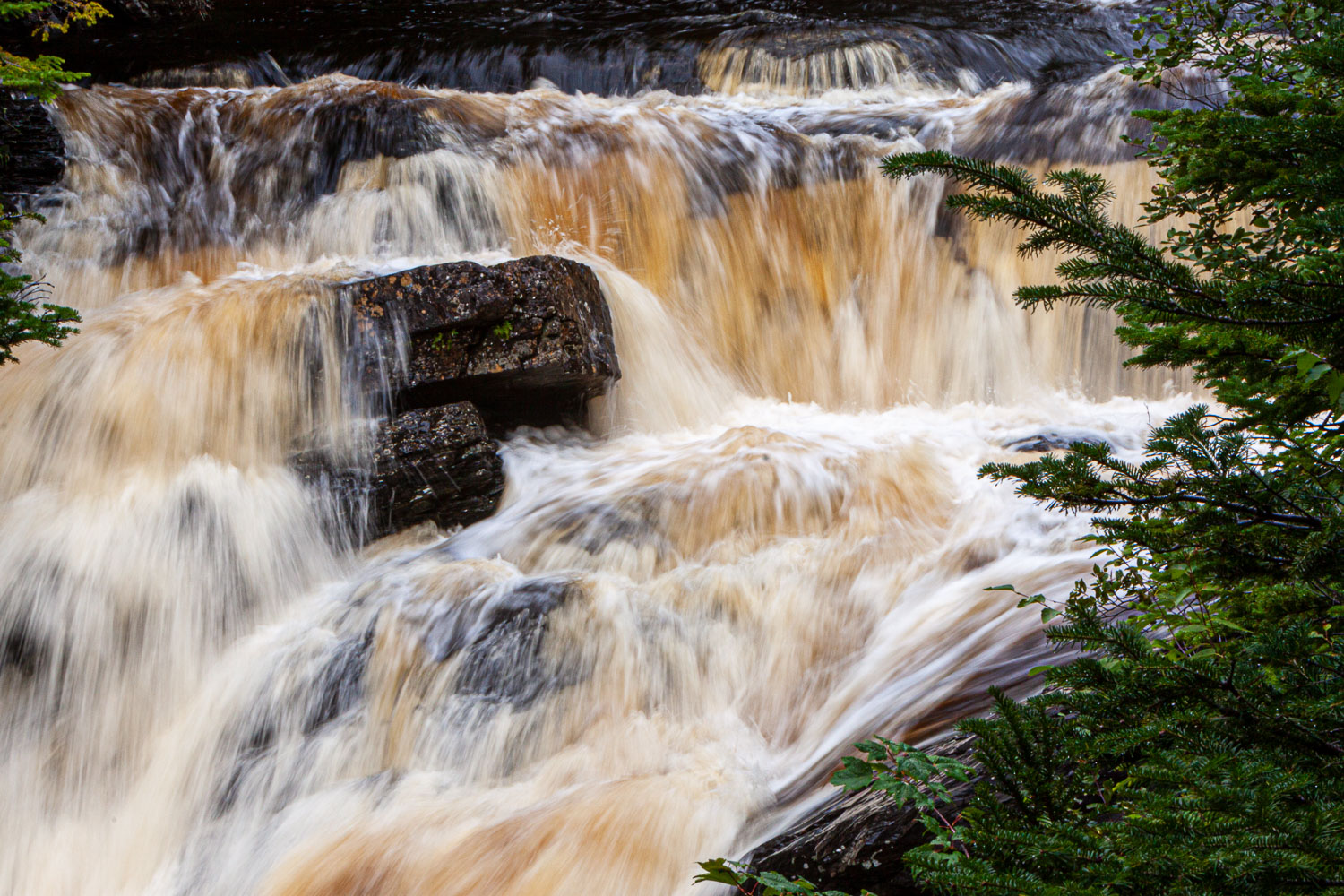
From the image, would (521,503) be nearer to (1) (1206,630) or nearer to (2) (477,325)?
(2) (477,325)

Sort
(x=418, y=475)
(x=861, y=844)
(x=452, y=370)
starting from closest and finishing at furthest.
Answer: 1. (x=861, y=844)
2. (x=418, y=475)
3. (x=452, y=370)

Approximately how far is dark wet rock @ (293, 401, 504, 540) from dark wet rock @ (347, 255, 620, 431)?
280 millimetres

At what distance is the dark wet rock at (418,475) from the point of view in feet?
19.1

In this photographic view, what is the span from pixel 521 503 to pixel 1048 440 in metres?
4.06

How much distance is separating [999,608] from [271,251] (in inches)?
265

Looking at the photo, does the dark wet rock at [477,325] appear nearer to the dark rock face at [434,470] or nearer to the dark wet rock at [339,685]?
the dark rock face at [434,470]

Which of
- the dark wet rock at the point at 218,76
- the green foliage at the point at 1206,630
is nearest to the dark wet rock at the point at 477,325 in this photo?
the green foliage at the point at 1206,630

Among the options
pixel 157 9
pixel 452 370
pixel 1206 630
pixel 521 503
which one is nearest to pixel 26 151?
pixel 452 370

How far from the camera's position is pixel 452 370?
6152mm

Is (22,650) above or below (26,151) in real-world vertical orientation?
below

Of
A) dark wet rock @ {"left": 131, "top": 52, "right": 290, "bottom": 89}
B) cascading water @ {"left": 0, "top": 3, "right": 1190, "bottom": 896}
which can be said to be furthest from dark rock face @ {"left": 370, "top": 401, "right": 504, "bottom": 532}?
dark wet rock @ {"left": 131, "top": 52, "right": 290, "bottom": 89}

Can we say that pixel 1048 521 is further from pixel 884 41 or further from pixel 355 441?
pixel 884 41

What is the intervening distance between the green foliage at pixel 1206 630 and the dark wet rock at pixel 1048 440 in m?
4.69

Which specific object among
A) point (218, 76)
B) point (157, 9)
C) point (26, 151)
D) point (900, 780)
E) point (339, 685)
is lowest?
point (339, 685)
